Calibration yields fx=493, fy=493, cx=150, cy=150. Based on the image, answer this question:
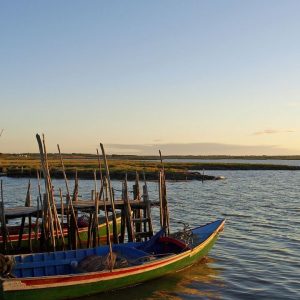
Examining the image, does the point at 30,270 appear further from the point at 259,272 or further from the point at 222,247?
the point at 222,247

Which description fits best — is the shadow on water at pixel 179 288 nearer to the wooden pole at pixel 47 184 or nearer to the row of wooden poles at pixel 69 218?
the row of wooden poles at pixel 69 218

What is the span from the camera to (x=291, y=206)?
44500 millimetres

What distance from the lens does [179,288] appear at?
19047 mm

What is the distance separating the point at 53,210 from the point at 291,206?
1143 inches

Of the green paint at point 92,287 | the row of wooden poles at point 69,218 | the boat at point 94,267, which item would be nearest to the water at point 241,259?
the green paint at point 92,287

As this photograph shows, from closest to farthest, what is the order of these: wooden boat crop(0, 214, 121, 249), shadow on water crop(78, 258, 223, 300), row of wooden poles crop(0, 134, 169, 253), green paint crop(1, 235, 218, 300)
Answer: green paint crop(1, 235, 218, 300) → shadow on water crop(78, 258, 223, 300) → row of wooden poles crop(0, 134, 169, 253) → wooden boat crop(0, 214, 121, 249)

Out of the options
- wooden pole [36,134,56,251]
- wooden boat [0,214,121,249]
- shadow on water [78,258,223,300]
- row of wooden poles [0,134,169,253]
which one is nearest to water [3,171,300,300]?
shadow on water [78,258,223,300]

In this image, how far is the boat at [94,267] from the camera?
15711 mm

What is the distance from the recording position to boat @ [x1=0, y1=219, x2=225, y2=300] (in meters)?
15.7

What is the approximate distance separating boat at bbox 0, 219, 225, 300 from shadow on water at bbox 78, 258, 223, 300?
266 mm

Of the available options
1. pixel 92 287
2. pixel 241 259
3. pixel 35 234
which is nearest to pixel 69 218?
pixel 35 234

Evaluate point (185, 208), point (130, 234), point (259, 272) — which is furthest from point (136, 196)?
point (185, 208)

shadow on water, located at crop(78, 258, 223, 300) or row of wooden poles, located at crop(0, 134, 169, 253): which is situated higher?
row of wooden poles, located at crop(0, 134, 169, 253)

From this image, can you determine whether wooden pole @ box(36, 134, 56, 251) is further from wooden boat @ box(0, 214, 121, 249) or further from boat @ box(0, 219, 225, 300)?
wooden boat @ box(0, 214, 121, 249)
